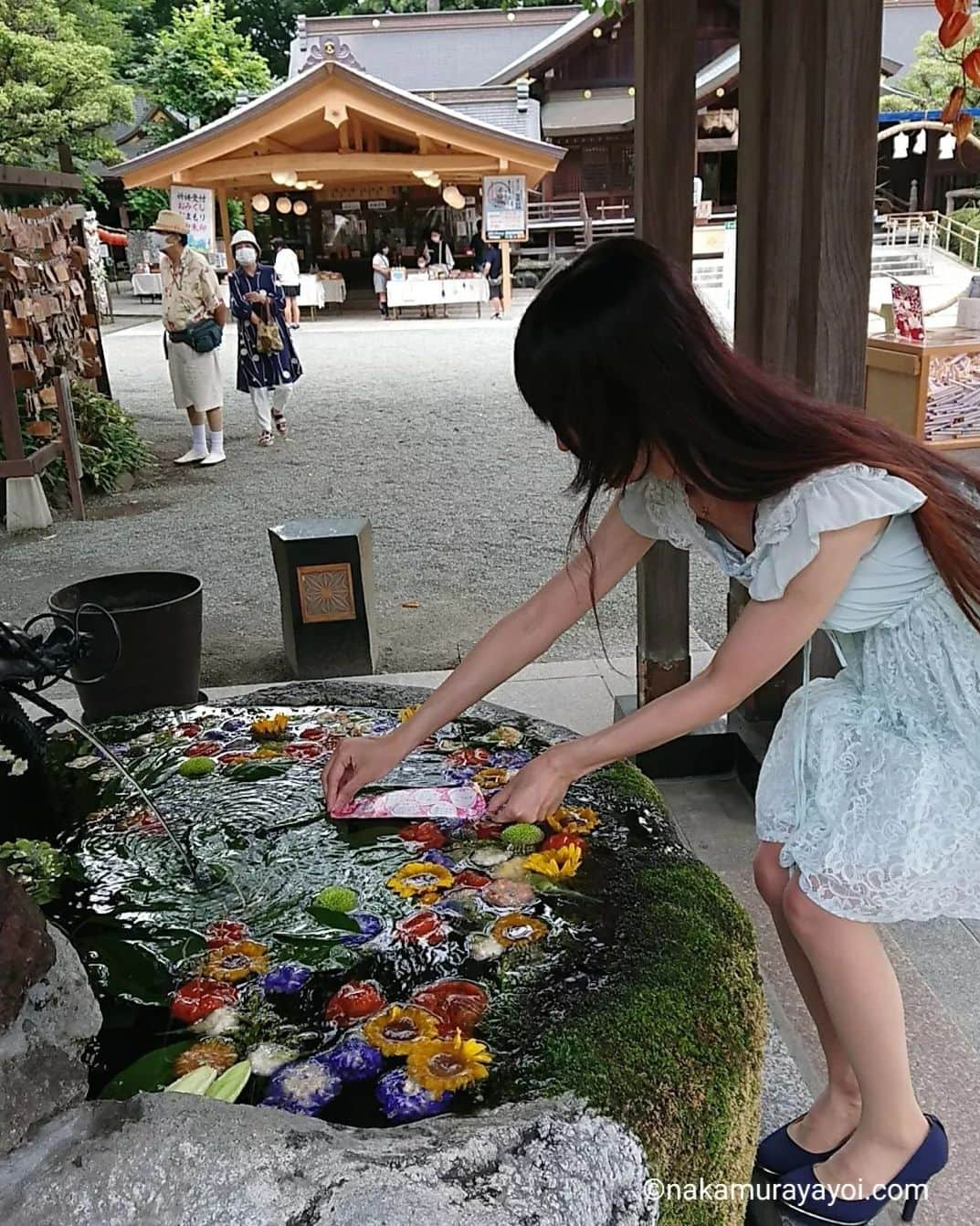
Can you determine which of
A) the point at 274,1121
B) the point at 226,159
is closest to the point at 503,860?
the point at 274,1121

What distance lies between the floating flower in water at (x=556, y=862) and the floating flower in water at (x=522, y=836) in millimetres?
47

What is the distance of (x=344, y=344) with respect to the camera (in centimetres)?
1758

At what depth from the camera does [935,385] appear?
6387mm

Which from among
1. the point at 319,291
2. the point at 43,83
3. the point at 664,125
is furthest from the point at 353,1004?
the point at 43,83

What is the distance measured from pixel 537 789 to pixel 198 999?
0.54 meters

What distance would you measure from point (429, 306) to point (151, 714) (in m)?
20.3

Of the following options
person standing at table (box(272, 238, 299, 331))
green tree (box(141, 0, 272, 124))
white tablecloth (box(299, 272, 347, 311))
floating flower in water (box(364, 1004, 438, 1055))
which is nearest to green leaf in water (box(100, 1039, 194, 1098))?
floating flower in water (box(364, 1004, 438, 1055))

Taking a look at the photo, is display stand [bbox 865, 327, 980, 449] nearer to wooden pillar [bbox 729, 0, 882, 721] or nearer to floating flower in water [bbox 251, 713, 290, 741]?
wooden pillar [bbox 729, 0, 882, 721]

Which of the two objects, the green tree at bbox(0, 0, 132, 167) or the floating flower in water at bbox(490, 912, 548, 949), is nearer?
the floating flower in water at bbox(490, 912, 548, 949)

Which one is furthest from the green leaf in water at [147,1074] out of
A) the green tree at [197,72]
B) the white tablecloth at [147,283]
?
the green tree at [197,72]

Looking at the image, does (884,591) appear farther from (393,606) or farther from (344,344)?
(344,344)

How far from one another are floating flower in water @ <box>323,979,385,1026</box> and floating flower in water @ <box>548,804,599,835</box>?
1.64ft

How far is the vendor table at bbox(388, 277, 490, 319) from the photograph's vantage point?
67.1ft

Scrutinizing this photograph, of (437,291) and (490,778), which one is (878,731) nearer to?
(490,778)
